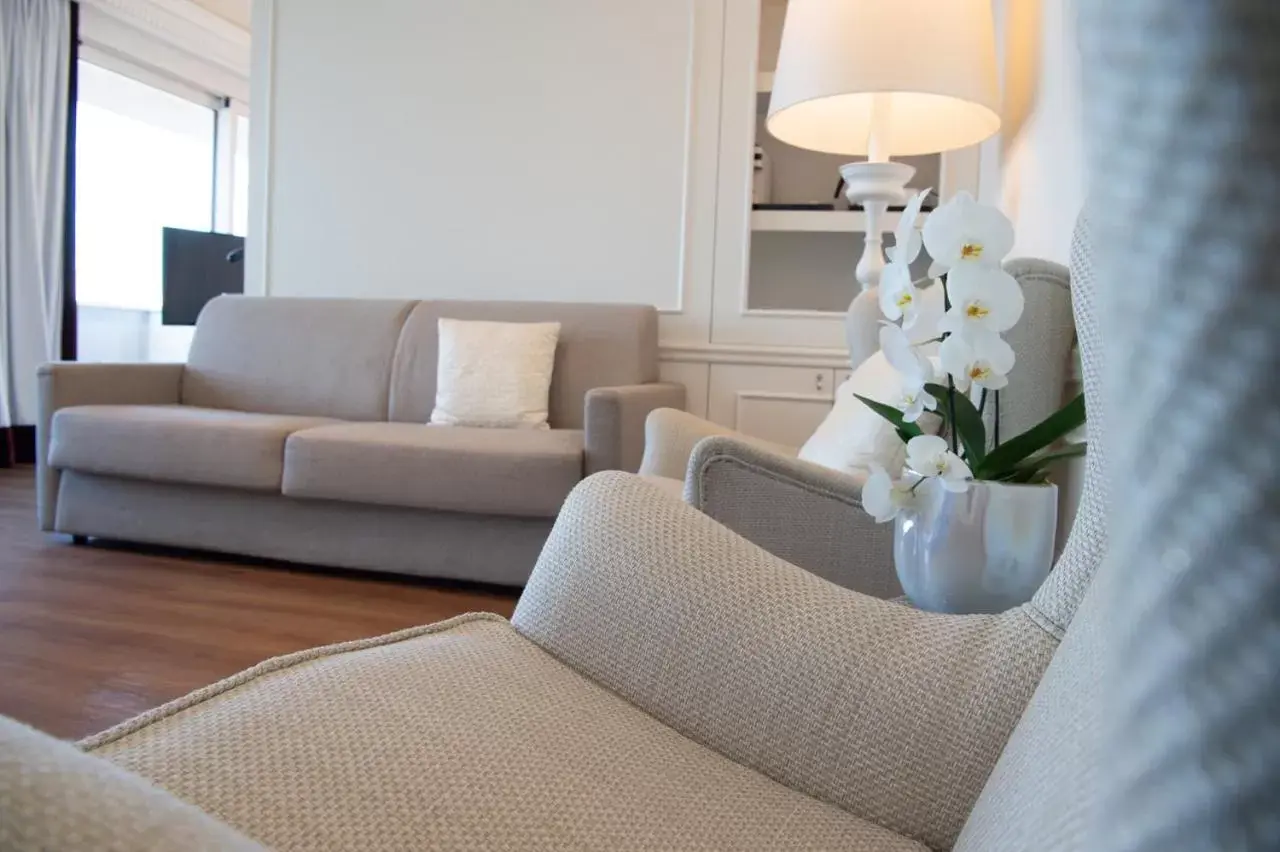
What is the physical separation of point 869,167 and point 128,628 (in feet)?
6.83

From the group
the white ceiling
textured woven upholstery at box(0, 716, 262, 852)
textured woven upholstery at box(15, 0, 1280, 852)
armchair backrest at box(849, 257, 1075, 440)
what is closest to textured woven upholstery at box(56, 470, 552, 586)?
armchair backrest at box(849, 257, 1075, 440)

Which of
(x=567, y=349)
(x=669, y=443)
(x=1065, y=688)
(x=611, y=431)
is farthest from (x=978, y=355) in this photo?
(x=567, y=349)

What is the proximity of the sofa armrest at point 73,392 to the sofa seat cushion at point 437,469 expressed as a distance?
34.6 inches

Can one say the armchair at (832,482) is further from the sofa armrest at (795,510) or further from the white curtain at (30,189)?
the white curtain at (30,189)

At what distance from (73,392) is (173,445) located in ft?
1.71

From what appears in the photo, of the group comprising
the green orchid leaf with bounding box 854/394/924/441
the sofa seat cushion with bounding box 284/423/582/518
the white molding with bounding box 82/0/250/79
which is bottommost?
the sofa seat cushion with bounding box 284/423/582/518

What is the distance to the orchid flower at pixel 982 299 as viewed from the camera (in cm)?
91

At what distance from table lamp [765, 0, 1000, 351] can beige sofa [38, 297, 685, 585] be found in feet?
3.02

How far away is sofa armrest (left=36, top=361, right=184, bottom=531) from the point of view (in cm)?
319

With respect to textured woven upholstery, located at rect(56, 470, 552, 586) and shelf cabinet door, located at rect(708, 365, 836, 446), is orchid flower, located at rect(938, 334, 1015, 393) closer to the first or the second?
textured woven upholstery, located at rect(56, 470, 552, 586)

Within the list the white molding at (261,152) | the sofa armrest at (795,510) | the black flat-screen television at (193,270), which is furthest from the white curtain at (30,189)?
the sofa armrest at (795,510)

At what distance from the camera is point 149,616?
8.18 feet

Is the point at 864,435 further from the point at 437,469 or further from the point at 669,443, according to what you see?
the point at 437,469

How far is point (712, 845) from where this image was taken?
61cm
